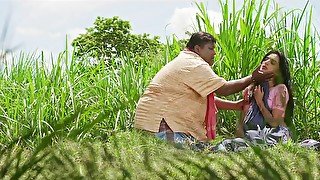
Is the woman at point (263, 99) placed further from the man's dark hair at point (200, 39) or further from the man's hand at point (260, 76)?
the man's dark hair at point (200, 39)

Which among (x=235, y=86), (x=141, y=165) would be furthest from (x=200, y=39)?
(x=141, y=165)

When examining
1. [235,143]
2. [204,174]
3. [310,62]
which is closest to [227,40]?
[310,62]

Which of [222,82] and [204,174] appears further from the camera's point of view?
[222,82]

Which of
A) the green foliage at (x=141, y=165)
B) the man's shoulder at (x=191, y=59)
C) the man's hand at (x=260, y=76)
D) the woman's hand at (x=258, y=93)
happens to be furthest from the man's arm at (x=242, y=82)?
the green foliage at (x=141, y=165)

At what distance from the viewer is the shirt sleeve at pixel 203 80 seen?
4.81 metres

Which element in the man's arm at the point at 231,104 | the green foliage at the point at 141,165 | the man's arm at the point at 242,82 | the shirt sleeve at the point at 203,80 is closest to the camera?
the green foliage at the point at 141,165

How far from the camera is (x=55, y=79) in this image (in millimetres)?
5383

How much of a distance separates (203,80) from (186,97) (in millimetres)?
202

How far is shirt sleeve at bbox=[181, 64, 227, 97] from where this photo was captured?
4812 mm

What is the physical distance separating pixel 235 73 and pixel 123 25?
22511 millimetres

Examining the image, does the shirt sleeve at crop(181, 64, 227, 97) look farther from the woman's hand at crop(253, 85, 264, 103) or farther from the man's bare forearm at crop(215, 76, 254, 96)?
the woman's hand at crop(253, 85, 264, 103)

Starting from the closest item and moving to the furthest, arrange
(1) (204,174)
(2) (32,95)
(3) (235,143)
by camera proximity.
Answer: (1) (204,174) → (3) (235,143) → (2) (32,95)

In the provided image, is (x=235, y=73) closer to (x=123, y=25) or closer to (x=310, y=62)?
(x=310, y=62)

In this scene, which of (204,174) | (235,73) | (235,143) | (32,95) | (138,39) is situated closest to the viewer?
(204,174)
